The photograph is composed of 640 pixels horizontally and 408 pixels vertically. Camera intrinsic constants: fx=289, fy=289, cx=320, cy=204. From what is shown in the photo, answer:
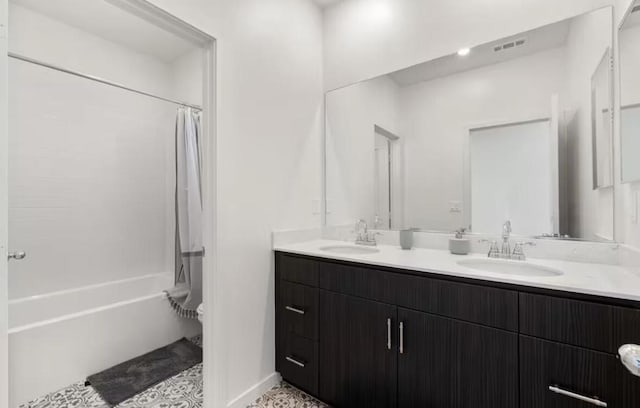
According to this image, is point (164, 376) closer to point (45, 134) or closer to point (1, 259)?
point (1, 259)

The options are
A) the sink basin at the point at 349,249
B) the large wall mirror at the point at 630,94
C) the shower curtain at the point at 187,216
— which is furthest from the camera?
the shower curtain at the point at 187,216

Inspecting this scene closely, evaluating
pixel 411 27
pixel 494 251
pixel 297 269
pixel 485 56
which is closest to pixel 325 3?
pixel 411 27

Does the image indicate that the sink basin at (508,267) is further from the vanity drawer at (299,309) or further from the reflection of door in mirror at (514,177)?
the vanity drawer at (299,309)

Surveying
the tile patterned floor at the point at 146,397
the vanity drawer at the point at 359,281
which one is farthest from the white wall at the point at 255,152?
the vanity drawer at the point at 359,281

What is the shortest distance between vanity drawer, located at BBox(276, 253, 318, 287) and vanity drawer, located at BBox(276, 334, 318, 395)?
35 centimetres

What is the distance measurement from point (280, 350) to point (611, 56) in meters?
2.36

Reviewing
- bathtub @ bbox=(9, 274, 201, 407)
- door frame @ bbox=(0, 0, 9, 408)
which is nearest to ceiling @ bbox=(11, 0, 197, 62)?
door frame @ bbox=(0, 0, 9, 408)

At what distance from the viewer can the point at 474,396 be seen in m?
1.17

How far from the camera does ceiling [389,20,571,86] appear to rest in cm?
150

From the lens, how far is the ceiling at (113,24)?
2.11m

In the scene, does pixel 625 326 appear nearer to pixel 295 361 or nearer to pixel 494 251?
pixel 494 251

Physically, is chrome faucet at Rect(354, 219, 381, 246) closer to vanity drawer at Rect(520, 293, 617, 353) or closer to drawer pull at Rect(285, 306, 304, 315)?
drawer pull at Rect(285, 306, 304, 315)

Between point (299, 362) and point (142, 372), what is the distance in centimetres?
116

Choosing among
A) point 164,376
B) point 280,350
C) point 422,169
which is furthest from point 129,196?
point 422,169
